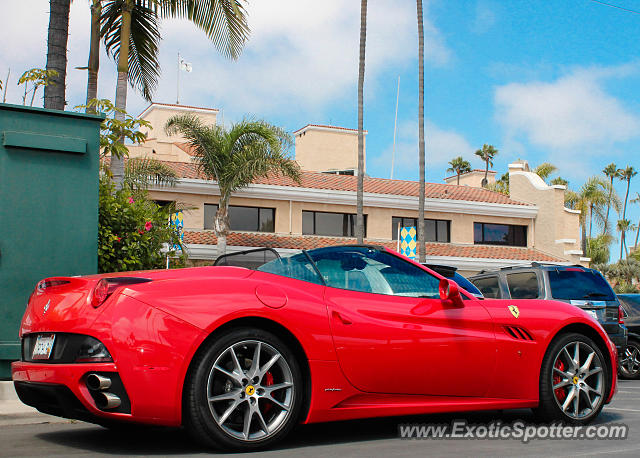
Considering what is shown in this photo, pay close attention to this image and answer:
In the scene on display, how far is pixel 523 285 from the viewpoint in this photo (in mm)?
10641

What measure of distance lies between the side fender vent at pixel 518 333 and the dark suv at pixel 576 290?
479 centimetres

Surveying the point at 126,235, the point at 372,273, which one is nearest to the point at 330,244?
the point at 126,235

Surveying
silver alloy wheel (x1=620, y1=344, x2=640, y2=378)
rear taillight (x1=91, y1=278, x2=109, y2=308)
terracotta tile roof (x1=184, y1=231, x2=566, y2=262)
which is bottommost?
silver alloy wheel (x1=620, y1=344, x2=640, y2=378)

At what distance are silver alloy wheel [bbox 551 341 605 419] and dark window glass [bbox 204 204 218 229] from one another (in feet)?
83.9

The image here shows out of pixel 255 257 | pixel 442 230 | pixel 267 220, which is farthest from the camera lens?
pixel 442 230

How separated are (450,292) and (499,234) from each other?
34.1 m

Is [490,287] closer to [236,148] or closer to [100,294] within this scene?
[100,294]

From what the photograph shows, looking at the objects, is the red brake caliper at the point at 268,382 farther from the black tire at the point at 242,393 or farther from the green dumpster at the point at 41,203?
the green dumpster at the point at 41,203

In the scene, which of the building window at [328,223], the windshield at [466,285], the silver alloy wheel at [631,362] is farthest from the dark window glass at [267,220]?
the windshield at [466,285]

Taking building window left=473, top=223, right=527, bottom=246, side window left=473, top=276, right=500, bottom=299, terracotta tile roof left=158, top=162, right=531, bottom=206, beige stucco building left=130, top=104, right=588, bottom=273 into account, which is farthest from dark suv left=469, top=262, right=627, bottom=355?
building window left=473, top=223, right=527, bottom=246

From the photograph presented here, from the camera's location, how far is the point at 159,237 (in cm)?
961

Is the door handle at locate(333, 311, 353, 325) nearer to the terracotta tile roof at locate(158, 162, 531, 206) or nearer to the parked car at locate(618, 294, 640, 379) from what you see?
the parked car at locate(618, 294, 640, 379)

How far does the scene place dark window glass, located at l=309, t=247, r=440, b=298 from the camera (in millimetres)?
5234

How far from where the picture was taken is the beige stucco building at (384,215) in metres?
30.5
